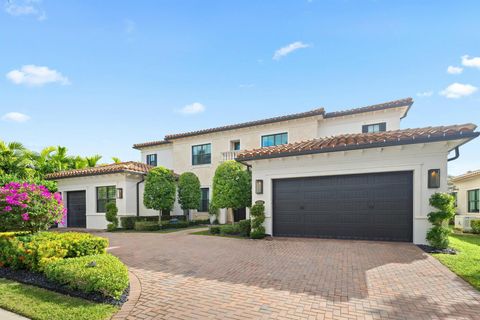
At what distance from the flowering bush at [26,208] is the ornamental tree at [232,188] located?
6942mm

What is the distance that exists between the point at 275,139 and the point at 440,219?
1088cm

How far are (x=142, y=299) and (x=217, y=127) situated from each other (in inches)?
600

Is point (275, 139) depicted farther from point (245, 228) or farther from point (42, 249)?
point (42, 249)

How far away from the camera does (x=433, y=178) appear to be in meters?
8.29

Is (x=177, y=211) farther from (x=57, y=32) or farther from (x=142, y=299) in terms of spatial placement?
(x=142, y=299)

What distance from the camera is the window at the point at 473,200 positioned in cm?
1552

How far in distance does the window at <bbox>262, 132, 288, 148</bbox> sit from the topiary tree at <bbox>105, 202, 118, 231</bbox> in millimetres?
10944

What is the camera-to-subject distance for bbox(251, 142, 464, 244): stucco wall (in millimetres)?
8391

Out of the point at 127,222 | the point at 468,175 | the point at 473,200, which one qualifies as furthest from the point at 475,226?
the point at 127,222

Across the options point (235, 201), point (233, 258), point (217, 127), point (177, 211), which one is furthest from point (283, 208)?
point (177, 211)

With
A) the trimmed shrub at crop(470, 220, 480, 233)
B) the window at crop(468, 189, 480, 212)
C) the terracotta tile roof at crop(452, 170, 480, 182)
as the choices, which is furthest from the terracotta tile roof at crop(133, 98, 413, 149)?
the window at crop(468, 189, 480, 212)

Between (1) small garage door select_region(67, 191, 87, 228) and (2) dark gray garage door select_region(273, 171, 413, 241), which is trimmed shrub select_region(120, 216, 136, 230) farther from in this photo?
(2) dark gray garage door select_region(273, 171, 413, 241)

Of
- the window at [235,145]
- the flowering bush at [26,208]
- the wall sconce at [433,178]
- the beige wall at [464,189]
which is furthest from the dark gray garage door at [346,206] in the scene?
the beige wall at [464,189]

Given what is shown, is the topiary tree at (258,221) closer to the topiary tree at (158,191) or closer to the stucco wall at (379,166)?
the stucco wall at (379,166)
